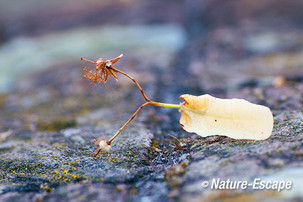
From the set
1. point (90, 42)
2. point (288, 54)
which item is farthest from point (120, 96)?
point (90, 42)

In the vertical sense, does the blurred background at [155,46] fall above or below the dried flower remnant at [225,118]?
above

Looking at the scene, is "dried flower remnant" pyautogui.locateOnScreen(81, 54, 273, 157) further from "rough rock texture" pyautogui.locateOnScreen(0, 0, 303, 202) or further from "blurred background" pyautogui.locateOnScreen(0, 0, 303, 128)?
"blurred background" pyautogui.locateOnScreen(0, 0, 303, 128)

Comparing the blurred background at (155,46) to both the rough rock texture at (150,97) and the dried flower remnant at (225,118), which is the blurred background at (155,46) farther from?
the dried flower remnant at (225,118)

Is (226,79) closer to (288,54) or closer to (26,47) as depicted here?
(288,54)

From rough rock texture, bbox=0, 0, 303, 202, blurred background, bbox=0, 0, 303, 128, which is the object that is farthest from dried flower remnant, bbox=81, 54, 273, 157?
blurred background, bbox=0, 0, 303, 128

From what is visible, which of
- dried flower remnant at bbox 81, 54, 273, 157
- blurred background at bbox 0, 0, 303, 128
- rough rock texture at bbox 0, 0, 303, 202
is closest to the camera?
rough rock texture at bbox 0, 0, 303, 202

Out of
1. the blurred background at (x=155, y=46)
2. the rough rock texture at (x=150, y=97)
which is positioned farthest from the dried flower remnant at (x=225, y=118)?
the blurred background at (x=155, y=46)

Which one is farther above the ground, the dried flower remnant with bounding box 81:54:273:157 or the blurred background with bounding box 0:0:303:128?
the blurred background with bounding box 0:0:303:128

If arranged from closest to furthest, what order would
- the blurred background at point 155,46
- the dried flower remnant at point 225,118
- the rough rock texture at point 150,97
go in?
the rough rock texture at point 150,97 → the dried flower remnant at point 225,118 → the blurred background at point 155,46

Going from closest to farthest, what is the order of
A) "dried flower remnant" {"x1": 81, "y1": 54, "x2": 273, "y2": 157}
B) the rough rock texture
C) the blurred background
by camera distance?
1. the rough rock texture
2. "dried flower remnant" {"x1": 81, "y1": 54, "x2": 273, "y2": 157}
3. the blurred background
